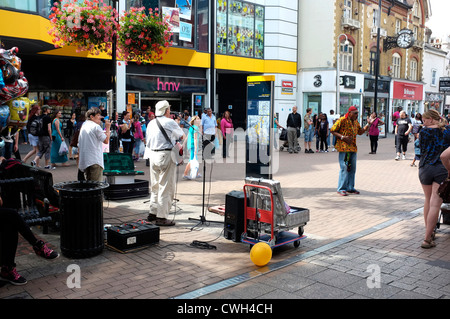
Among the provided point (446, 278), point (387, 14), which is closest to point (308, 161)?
point (446, 278)

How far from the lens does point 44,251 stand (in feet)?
17.0

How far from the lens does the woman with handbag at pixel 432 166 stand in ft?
19.0

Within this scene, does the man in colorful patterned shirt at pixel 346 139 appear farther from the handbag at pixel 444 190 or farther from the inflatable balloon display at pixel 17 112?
the inflatable balloon display at pixel 17 112

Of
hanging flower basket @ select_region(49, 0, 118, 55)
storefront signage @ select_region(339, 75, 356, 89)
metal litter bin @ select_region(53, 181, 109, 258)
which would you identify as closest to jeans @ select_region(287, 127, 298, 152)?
hanging flower basket @ select_region(49, 0, 118, 55)

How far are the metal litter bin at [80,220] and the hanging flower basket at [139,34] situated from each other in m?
5.37

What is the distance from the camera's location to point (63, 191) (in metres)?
5.21

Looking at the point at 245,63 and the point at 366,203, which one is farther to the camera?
the point at 245,63

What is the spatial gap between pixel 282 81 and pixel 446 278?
24.4m

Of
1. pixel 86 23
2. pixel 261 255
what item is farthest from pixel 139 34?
pixel 261 255

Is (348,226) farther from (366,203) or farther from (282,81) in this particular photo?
(282,81)

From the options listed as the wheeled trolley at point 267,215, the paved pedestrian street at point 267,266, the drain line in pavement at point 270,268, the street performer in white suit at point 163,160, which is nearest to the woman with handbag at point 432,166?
the paved pedestrian street at point 267,266

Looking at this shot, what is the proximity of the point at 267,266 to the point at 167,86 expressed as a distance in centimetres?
1783

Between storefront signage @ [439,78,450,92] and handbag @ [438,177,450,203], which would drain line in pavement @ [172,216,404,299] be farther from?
storefront signage @ [439,78,450,92]

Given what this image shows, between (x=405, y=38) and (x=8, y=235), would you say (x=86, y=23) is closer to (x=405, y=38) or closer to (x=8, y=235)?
(x=8, y=235)
